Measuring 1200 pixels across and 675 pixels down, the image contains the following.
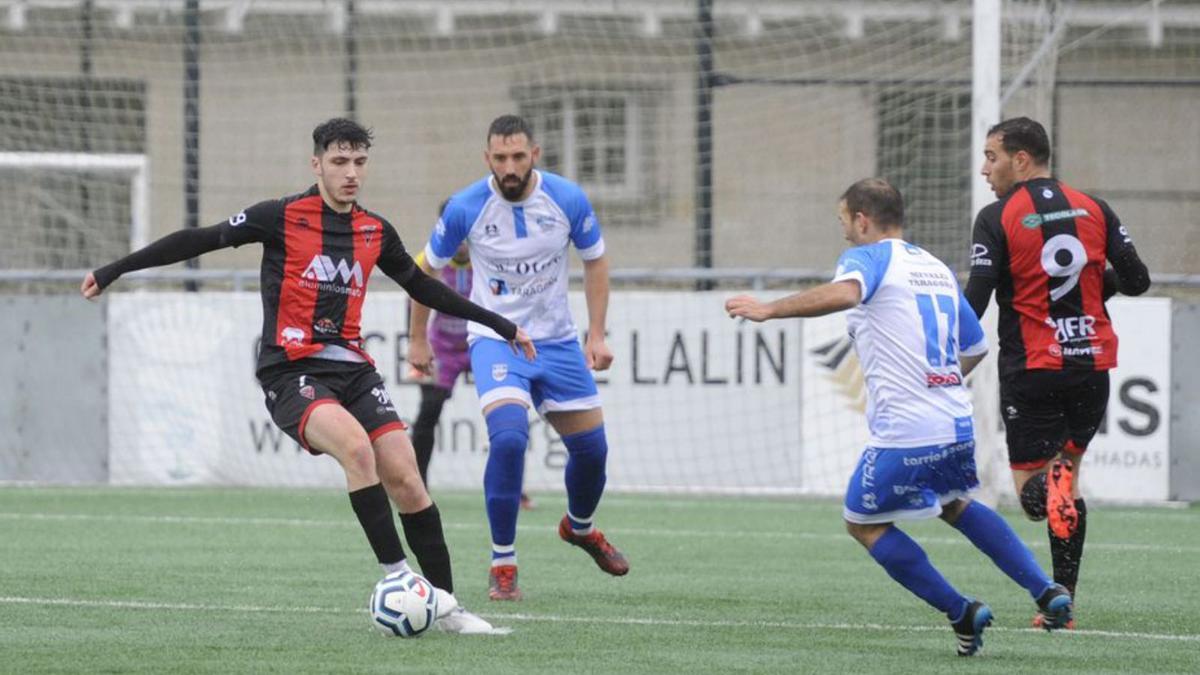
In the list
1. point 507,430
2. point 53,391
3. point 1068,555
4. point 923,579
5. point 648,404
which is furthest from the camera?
point 53,391

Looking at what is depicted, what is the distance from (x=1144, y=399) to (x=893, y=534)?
759cm

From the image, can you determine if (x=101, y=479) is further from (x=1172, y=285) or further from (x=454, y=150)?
(x=1172, y=285)

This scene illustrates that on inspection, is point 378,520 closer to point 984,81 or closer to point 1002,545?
point 1002,545

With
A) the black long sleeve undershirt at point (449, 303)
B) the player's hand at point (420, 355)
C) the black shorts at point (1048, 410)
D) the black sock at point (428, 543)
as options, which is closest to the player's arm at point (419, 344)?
the player's hand at point (420, 355)

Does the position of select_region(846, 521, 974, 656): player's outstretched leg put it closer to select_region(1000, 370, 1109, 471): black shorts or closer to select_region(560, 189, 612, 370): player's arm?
select_region(1000, 370, 1109, 471): black shorts

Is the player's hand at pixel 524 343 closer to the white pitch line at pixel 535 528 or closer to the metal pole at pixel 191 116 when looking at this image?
the white pitch line at pixel 535 528

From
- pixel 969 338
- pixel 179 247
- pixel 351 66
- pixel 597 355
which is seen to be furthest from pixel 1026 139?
pixel 351 66

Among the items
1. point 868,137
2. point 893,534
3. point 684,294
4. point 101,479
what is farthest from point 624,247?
point 893,534

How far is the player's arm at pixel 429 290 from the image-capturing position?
304 inches

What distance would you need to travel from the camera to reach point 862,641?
23.4ft

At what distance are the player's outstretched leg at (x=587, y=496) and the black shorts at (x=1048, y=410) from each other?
5.95ft

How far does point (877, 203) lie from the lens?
686 centimetres

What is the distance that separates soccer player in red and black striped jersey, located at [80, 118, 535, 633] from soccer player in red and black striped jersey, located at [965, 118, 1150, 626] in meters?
2.32

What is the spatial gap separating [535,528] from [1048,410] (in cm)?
450
